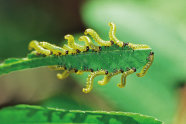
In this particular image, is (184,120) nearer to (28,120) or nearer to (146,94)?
(146,94)

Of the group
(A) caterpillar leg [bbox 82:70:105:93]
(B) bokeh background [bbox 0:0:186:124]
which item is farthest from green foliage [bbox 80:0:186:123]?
(A) caterpillar leg [bbox 82:70:105:93]

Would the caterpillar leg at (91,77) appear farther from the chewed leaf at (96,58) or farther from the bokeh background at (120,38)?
the bokeh background at (120,38)

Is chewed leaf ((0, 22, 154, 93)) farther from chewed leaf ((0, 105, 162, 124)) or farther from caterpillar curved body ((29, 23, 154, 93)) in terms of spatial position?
chewed leaf ((0, 105, 162, 124))

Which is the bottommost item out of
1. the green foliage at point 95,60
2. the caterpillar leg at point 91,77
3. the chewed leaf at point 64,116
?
the chewed leaf at point 64,116

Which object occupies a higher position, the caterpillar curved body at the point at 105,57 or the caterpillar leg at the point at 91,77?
the caterpillar curved body at the point at 105,57

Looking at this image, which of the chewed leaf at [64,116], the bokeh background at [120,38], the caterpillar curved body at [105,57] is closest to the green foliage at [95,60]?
the caterpillar curved body at [105,57]

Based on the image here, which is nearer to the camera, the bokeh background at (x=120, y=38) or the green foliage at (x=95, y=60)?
the green foliage at (x=95, y=60)
